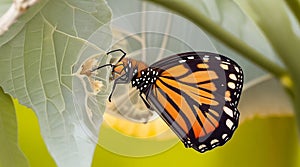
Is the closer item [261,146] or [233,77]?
[233,77]

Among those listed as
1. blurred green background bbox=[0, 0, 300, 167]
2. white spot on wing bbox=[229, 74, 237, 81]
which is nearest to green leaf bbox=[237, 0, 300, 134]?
blurred green background bbox=[0, 0, 300, 167]

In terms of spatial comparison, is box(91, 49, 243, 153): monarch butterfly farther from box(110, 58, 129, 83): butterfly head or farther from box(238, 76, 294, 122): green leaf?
box(238, 76, 294, 122): green leaf

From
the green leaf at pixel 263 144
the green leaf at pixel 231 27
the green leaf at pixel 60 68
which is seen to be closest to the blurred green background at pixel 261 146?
the green leaf at pixel 263 144

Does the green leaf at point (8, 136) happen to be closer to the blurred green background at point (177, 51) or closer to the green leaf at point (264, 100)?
the blurred green background at point (177, 51)

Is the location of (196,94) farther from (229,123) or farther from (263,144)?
(263,144)

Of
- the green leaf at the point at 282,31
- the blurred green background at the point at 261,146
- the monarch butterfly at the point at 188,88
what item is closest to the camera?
the monarch butterfly at the point at 188,88

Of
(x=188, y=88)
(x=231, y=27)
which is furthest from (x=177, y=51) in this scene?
(x=231, y=27)

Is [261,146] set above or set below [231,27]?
below
